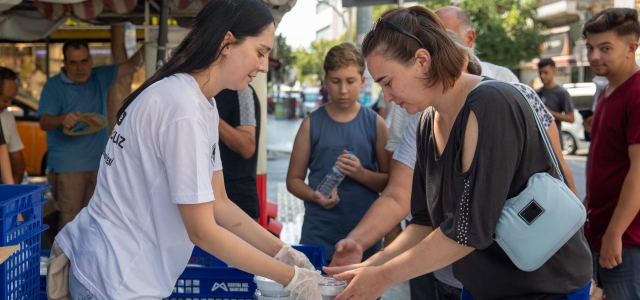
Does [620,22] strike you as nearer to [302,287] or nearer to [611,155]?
[611,155]

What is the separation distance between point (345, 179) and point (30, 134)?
945 cm

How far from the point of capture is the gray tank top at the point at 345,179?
388 centimetres

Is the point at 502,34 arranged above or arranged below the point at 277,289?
above

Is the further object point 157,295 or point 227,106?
point 227,106

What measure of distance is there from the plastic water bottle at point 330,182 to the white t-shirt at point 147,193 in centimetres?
177

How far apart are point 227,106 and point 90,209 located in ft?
7.20

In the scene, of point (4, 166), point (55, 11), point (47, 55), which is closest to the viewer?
point (4, 166)

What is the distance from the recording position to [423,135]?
8.09 feet

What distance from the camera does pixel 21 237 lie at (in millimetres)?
2254

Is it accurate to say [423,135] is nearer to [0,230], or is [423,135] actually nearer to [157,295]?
[157,295]

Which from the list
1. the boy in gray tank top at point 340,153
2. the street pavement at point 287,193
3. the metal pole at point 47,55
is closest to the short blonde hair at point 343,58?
the boy in gray tank top at point 340,153

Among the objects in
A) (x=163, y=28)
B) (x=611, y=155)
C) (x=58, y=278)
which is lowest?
(x=58, y=278)

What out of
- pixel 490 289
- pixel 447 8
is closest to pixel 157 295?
pixel 490 289

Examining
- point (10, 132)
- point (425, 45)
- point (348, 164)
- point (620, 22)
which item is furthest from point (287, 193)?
point (425, 45)
